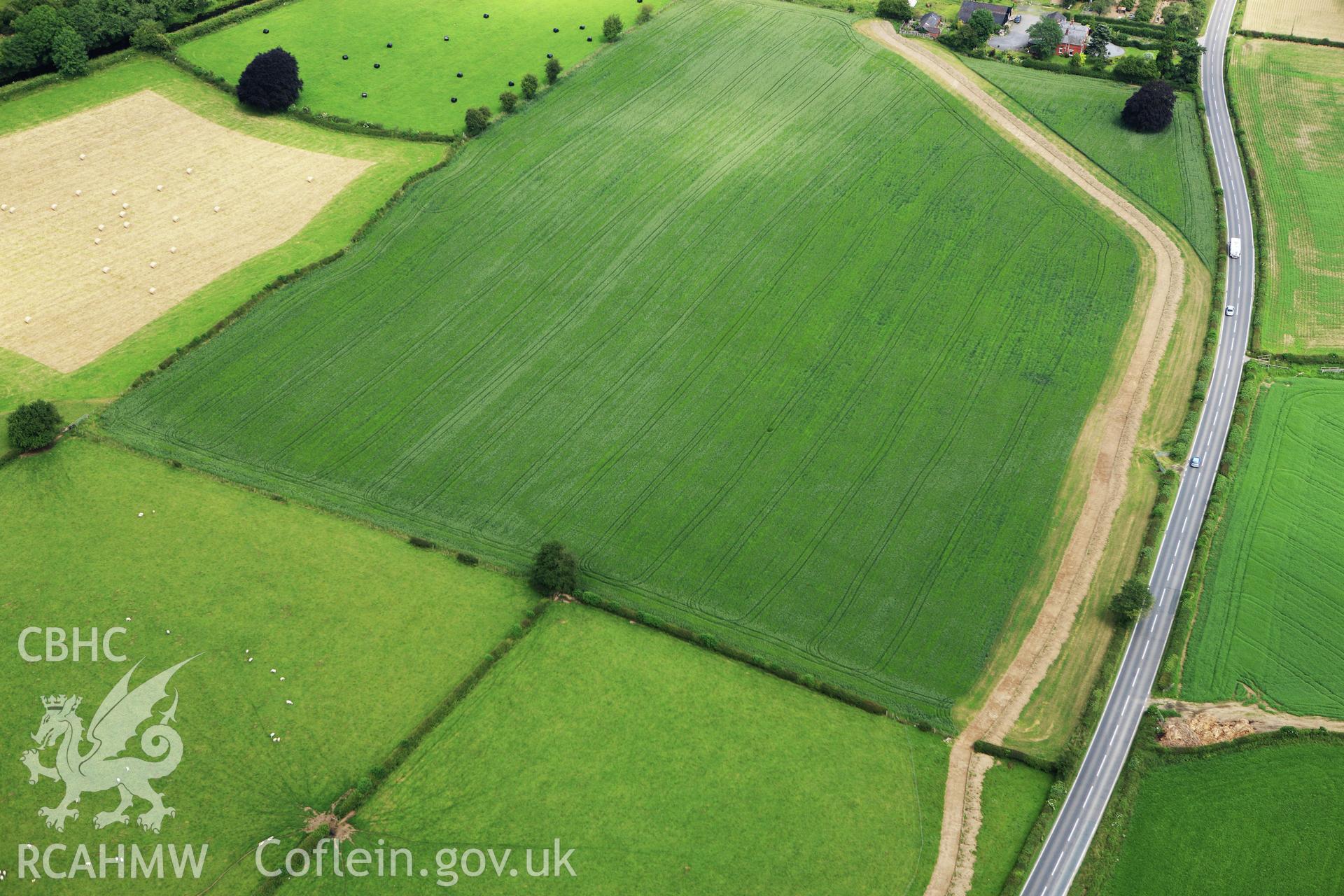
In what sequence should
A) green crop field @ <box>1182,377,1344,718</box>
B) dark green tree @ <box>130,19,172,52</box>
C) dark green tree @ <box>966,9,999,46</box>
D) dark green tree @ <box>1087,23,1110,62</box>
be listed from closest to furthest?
green crop field @ <box>1182,377,1344,718</box>
dark green tree @ <box>130,19,172,52</box>
dark green tree @ <box>1087,23,1110,62</box>
dark green tree @ <box>966,9,999,46</box>

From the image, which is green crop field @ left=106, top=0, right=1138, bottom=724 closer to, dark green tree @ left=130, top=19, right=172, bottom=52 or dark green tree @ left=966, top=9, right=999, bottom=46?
dark green tree @ left=966, top=9, right=999, bottom=46

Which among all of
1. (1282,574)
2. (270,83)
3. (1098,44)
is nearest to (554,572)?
(1282,574)

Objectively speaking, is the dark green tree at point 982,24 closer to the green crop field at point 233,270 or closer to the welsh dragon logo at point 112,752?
the green crop field at point 233,270

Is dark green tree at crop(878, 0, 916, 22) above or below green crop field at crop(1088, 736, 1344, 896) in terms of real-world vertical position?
above

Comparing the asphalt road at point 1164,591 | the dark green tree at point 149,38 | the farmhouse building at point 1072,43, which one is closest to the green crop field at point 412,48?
the dark green tree at point 149,38

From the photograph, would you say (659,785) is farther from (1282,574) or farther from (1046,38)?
(1046,38)

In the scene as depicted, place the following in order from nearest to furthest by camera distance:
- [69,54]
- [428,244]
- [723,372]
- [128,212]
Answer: [723,372] < [428,244] < [128,212] < [69,54]

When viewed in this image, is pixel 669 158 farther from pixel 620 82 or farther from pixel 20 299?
pixel 20 299

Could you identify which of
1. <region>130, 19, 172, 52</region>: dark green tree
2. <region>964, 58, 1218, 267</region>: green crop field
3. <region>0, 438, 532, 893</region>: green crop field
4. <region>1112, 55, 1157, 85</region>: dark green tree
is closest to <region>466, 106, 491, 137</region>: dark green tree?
<region>130, 19, 172, 52</region>: dark green tree
